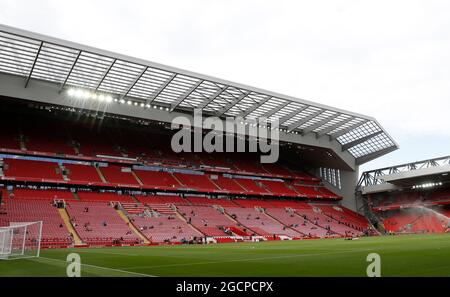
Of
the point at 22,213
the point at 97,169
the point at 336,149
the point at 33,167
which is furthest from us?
the point at 336,149

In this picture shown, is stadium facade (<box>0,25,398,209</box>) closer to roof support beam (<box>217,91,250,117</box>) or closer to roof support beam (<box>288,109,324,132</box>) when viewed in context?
roof support beam (<box>217,91,250,117</box>)

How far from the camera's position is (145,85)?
44094 mm

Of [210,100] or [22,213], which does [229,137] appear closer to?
[210,100]

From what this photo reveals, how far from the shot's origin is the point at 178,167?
59.1 m

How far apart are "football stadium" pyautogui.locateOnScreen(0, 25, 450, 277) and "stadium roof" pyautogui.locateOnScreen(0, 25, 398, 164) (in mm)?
156

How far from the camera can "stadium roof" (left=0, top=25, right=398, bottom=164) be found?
35.8 metres

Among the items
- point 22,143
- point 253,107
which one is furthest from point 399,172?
point 22,143

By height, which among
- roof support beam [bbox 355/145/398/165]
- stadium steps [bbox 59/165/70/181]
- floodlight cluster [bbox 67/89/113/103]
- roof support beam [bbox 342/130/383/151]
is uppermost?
floodlight cluster [bbox 67/89/113/103]

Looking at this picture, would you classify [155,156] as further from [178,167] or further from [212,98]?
[212,98]

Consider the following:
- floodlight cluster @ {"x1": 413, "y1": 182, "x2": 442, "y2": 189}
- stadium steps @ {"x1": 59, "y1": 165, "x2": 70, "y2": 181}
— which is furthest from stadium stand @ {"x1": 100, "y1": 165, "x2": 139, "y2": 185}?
floodlight cluster @ {"x1": 413, "y1": 182, "x2": 442, "y2": 189}

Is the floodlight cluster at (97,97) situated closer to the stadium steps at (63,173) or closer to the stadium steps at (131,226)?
the stadium steps at (63,173)

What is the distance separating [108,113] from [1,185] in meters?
14.1

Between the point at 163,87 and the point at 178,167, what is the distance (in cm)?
1780
